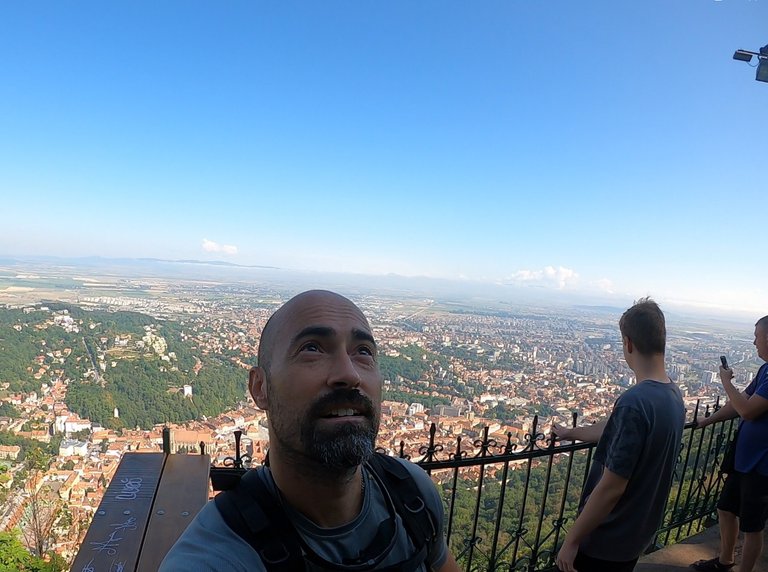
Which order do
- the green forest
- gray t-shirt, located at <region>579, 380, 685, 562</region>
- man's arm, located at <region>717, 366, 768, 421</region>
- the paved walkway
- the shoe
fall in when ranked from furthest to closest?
the green forest < the paved walkway < the shoe < man's arm, located at <region>717, 366, 768, 421</region> < gray t-shirt, located at <region>579, 380, 685, 562</region>

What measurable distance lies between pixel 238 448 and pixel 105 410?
10.6 metres

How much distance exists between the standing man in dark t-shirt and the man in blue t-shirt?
1.24 metres

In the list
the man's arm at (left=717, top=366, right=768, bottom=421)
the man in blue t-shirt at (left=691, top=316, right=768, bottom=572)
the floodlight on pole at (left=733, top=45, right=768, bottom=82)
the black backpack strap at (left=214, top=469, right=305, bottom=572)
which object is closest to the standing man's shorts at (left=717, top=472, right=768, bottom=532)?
the man in blue t-shirt at (left=691, top=316, right=768, bottom=572)

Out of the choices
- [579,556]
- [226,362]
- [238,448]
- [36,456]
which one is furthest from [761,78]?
[226,362]

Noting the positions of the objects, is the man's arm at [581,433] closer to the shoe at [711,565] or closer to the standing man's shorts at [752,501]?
the standing man's shorts at [752,501]

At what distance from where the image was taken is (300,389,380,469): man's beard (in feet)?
3.72

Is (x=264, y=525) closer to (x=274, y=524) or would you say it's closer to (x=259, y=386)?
(x=274, y=524)

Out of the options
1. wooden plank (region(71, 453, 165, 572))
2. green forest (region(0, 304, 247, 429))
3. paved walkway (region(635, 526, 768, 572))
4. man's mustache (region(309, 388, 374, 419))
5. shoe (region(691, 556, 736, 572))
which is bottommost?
green forest (region(0, 304, 247, 429))

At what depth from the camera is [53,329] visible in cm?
1994

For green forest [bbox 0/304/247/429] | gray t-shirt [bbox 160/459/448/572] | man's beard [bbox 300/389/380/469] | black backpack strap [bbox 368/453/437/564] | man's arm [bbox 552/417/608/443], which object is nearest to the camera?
gray t-shirt [bbox 160/459/448/572]

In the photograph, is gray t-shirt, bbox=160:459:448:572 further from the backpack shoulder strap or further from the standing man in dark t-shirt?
the standing man in dark t-shirt

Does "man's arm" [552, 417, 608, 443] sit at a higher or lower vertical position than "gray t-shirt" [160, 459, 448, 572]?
lower

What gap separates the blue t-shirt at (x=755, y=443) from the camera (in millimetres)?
2965

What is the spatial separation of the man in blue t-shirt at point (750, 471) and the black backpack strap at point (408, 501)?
2919 mm
